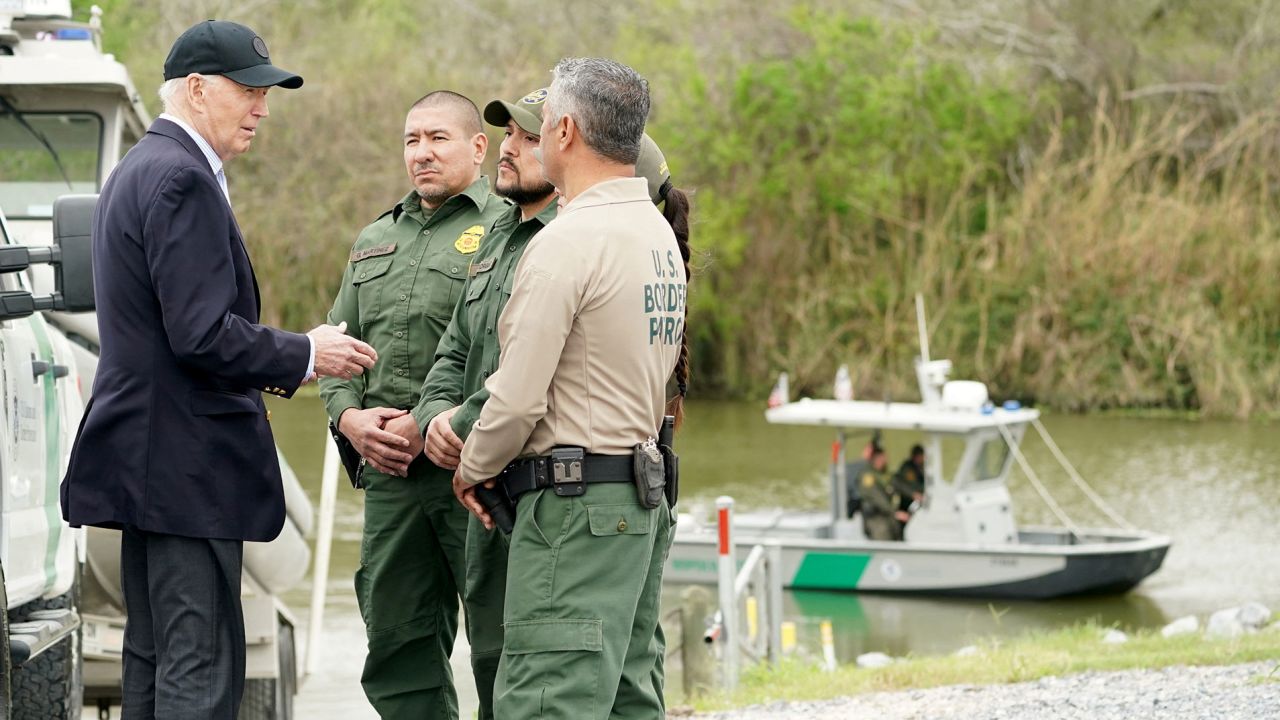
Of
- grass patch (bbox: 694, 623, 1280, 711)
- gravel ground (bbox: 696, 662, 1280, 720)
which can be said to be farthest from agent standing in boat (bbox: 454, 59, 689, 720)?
grass patch (bbox: 694, 623, 1280, 711)

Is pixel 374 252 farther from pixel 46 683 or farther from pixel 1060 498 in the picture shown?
pixel 1060 498

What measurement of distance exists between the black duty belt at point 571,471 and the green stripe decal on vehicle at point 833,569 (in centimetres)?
1250

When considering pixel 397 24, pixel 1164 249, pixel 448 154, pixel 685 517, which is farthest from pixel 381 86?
pixel 448 154

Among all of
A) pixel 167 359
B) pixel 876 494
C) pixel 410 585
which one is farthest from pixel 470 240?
pixel 876 494

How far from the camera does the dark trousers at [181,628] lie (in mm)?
4246

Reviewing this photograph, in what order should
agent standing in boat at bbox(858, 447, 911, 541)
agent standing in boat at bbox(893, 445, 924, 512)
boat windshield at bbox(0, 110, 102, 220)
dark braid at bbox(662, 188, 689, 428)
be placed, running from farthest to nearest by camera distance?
agent standing in boat at bbox(893, 445, 924, 512)
agent standing in boat at bbox(858, 447, 911, 541)
boat windshield at bbox(0, 110, 102, 220)
dark braid at bbox(662, 188, 689, 428)

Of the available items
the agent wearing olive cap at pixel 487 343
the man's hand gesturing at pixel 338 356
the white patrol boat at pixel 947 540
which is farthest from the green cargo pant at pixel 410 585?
the white patrol boat at pixel 947 540

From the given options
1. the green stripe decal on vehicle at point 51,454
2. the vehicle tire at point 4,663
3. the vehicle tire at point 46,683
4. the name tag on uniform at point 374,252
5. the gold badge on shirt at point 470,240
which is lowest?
the vehicle tire at point 46,683

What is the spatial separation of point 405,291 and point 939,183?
93.7ft

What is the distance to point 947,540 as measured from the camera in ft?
55.4

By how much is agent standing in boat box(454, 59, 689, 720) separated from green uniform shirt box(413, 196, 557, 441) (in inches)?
15.3

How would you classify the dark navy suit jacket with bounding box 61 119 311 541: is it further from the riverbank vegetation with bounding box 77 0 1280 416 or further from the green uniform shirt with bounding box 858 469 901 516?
the riverbank vegetation with bounding box 77 0 1280 416

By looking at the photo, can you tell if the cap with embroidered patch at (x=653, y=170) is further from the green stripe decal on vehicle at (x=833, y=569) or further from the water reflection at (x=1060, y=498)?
the green stripe decal on vehicle at (x=833, y=569)

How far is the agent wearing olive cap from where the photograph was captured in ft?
15.1
